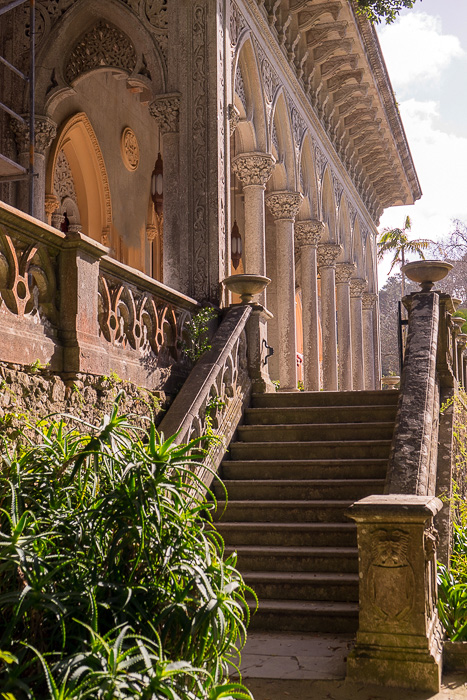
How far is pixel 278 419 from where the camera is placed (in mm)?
7648

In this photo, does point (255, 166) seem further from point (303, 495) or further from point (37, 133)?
point (303, 495)

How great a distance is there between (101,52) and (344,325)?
8.93 metres

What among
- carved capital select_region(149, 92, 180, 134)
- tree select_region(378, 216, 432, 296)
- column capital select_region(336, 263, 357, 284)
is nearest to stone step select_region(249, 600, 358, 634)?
carved capital select_region(149, 92, 180, 134)

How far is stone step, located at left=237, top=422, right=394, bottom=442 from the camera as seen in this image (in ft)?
23.5

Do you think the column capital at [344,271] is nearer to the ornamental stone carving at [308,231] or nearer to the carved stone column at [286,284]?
the ornamental stone carving at [308,231]

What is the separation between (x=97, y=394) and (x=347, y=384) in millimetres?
11731

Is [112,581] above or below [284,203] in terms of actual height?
below

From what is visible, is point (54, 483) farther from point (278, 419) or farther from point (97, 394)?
point (278, 419)

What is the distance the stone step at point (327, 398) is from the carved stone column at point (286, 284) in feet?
13.1

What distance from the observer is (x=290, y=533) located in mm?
6043

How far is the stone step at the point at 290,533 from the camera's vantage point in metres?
5.93

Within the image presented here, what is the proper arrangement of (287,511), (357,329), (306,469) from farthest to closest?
(357,329)
(306,469)
(287,511)

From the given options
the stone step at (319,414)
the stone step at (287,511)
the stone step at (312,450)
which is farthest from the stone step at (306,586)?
the stone step at (319,414)

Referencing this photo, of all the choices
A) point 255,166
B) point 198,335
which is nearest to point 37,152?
point 255,166
